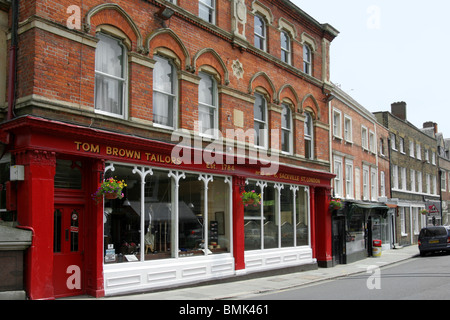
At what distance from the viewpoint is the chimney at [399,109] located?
131ft

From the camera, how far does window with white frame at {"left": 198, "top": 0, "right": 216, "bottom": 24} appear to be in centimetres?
1496

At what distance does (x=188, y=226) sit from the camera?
44.7 ft

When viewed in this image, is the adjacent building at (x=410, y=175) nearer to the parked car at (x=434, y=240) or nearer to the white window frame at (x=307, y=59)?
the parked car at (x=434, y=240)

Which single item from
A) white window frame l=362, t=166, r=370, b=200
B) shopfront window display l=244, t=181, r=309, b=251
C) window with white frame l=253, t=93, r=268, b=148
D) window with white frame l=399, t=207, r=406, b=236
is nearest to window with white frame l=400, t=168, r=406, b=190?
window with white frame l=399, t=207, r=406, b=236

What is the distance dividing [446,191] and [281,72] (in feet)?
118

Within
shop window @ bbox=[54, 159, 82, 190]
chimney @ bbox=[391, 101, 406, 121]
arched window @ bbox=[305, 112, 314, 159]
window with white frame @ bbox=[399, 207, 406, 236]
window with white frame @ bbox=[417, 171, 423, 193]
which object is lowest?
window with white frame @ bbox=[399, 207, 406, 236]

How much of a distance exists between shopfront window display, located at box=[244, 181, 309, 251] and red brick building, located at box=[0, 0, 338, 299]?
2.8 inches

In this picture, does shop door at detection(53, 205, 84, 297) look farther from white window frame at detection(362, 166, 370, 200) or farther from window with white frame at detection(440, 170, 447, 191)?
window with white frame at detection(440, 170, 447, 191)

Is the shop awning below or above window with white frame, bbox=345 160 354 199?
below

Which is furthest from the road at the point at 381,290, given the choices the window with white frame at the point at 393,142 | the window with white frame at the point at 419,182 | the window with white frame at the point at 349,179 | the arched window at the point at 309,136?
the window with white frame at the point at 419,182

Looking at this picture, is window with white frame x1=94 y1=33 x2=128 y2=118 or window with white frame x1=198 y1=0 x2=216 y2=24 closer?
window with white frame x1=94 y1=33 x2=128 y2=118

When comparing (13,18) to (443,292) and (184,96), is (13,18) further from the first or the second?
(443,292)

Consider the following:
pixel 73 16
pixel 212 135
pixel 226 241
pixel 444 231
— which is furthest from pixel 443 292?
pixel 444 231

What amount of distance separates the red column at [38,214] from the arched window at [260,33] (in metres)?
10.1
